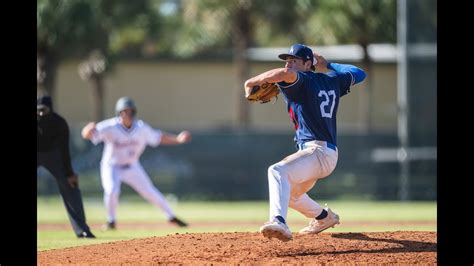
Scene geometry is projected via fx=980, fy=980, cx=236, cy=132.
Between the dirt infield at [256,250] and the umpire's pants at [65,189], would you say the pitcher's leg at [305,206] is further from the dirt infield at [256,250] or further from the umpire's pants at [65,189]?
the umpire's pants at [65,189]

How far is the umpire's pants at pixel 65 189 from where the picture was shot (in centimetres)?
1322

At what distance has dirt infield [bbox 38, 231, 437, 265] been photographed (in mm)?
9219

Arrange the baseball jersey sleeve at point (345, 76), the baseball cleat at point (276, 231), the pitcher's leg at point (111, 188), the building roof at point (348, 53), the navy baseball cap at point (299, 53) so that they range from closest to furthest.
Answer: the baseball cleat at point (276, 231)
the navy baseball cap at point (299, 53)
the baseball jersey sleeve at point (345, 76)
the pitcher's leg at point (111, 188)
the building roof at point (348, 53)

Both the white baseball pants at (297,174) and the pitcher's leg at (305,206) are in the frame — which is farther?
the pitcher's leg at (305,206)

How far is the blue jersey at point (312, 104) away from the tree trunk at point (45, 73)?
2043cm

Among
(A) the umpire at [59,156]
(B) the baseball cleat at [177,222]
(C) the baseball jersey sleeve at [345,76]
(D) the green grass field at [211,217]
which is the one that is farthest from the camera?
(B) the baseball cleat at [177,222]

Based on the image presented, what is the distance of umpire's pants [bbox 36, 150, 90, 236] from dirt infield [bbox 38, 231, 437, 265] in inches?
108

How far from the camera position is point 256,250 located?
9.50 meters

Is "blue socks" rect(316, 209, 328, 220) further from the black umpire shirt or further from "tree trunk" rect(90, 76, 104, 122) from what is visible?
"tree trunk" rect(90, 76, 104, 122)

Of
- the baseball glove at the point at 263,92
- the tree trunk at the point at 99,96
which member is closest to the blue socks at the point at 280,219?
the baseball glove at the point at 263,92

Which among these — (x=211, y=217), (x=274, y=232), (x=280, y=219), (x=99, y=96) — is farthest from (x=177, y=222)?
(x=99, y=96)

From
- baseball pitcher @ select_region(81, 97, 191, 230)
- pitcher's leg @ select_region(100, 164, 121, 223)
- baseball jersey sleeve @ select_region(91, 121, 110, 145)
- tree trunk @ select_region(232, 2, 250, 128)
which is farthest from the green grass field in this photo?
tree trunk @ select_region(232, 2, 250, 128)

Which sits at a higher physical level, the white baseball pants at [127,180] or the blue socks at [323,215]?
the white baseball pants at [127,180]
